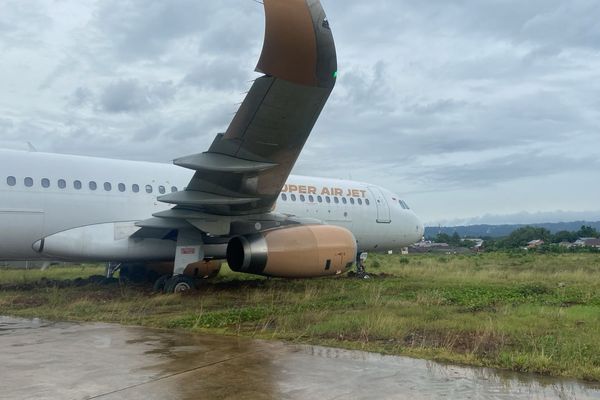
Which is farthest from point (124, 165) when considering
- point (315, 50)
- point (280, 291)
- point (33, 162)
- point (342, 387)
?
point (342, 387)

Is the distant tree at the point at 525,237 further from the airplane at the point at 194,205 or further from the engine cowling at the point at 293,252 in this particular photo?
the airplane at the point at 194,205

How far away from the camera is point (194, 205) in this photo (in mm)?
11656

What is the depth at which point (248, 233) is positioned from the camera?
491 inches

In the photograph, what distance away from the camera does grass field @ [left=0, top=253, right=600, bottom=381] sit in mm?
6206

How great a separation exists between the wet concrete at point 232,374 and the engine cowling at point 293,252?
459 cm

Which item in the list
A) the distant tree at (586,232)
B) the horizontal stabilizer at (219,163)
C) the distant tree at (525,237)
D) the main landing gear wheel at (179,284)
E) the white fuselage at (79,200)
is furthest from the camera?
the distant tree at (586,232)

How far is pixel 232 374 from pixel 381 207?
44.9ft

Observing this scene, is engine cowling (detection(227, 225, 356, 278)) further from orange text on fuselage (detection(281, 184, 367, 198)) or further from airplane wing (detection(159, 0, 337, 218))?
orange text on fuselage (detection(281, 184, 367, 198))

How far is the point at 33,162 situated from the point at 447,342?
951cm

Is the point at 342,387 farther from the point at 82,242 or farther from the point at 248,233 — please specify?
the point at 82,242

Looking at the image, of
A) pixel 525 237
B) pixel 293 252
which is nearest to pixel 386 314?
pixel 293 252

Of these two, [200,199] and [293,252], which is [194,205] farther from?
[293,252]

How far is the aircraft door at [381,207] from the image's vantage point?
717 inches

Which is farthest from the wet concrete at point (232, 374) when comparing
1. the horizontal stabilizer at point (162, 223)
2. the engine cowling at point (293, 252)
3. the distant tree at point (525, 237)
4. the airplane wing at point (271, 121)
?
the distant tree at point (525, 237)
